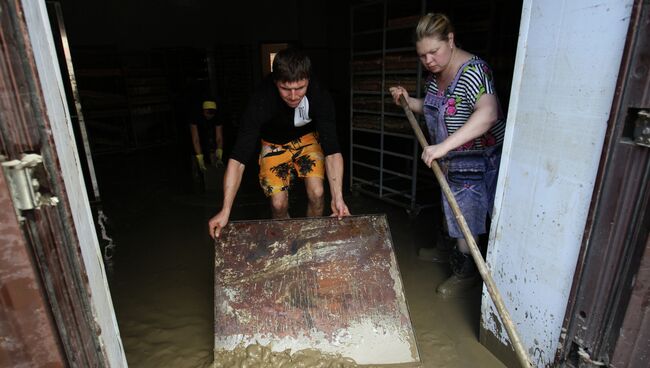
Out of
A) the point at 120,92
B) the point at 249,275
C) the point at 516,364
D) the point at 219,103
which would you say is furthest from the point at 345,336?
the point at 120,92

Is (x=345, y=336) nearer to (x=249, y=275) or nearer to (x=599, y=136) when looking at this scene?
(x=249, y=275)

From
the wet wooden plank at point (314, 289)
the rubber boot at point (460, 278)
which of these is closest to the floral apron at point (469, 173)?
the rubber boot at point (460, 278)

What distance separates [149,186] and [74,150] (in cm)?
432

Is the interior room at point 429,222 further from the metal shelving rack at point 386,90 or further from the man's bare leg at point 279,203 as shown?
the man's bare leg at point 279,203

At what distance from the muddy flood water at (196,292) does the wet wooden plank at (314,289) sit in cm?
10

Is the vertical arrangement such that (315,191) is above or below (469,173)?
below

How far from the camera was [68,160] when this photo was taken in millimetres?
1080

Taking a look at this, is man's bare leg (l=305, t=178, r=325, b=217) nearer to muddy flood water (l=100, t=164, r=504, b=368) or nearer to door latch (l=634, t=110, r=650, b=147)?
muddy flood water (l=100, t=164, r=504, b=368)

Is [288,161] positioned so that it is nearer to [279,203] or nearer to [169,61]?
[279,203]

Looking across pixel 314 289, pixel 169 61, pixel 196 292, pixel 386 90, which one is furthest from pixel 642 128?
pixel 169 61

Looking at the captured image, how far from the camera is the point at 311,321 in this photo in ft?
6.25

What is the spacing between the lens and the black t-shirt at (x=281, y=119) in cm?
224

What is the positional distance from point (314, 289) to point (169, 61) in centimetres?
742

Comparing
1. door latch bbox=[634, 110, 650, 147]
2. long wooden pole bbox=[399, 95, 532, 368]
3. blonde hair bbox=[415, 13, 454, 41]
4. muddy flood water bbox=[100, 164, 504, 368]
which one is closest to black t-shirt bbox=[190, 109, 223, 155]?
muddy flood water bbox=[100, 164, 504, 368]
